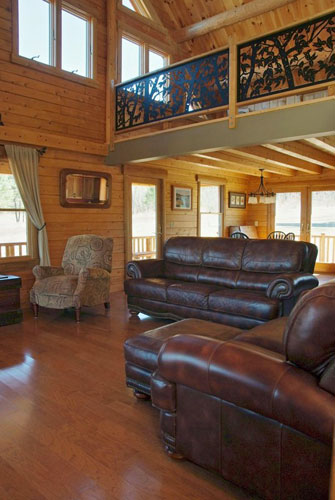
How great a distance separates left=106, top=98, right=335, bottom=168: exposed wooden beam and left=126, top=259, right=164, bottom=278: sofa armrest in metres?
1.55

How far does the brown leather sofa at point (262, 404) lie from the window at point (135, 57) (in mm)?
5904

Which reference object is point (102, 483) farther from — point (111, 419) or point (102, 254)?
point (102, 254)

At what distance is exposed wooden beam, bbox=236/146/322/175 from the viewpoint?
19.2 feet

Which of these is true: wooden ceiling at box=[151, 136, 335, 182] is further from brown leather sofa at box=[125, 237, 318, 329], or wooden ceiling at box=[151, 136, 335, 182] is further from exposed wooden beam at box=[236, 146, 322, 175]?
brown leather sofa at box=[125, 237, 318, 329]

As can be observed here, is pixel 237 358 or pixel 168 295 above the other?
pixel 237 358

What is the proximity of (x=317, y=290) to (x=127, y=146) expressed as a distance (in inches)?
195

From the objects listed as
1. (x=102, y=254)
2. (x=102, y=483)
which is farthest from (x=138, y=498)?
(x=102, y=254)

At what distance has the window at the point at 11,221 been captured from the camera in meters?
5.01

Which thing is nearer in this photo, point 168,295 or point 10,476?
point 10,476

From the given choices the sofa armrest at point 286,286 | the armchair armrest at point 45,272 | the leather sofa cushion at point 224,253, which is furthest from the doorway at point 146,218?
the sofa armrest at point 286,286

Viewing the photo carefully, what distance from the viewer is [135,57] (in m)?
6.67

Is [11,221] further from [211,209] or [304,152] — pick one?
[211,209]

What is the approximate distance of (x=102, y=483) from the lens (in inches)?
68.4

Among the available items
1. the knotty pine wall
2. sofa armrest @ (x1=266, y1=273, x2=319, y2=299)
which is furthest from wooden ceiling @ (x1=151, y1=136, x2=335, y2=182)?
sofa armrest @ (x1=266, y1=273, x2=319, y2=299)
